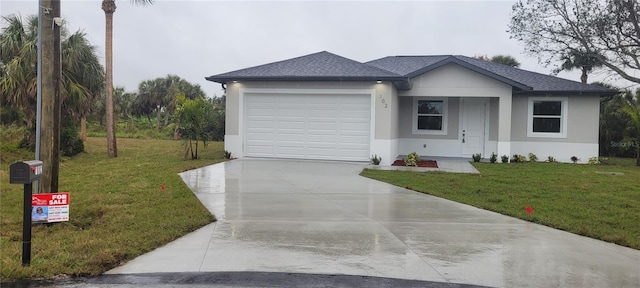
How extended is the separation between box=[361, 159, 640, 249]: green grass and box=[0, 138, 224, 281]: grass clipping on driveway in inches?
221

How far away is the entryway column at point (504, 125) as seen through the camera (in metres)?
18.0

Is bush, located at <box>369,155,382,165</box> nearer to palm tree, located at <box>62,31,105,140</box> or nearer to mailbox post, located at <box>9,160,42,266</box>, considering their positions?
palm tree, located at <box>62,31,105,140</box>

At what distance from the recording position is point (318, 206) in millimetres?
8984

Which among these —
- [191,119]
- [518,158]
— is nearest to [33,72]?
[191,119]

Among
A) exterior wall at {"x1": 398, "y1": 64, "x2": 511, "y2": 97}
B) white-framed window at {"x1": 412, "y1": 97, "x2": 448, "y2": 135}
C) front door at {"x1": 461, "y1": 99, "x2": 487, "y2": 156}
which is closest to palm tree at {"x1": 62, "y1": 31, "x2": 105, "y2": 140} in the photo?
exterior wall at {"x1": 398, "y1": 64, "x2": 511, "y2": 97}

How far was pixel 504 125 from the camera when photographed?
59.7 feet

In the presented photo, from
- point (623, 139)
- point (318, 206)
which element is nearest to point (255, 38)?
point (623, 139)

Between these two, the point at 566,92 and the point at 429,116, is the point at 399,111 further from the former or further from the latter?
the point at 566,92

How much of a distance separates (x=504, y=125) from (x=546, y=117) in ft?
10.1

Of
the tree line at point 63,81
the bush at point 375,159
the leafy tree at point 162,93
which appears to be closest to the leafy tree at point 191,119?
the tree line at point 63,81

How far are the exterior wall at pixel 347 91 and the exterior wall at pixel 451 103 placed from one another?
7.04ft

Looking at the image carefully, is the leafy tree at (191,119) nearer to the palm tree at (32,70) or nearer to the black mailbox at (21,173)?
the palm tree at (32,70)

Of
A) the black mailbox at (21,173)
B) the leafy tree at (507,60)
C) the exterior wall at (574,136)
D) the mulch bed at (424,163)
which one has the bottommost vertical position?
the mulch bed at (424,163)

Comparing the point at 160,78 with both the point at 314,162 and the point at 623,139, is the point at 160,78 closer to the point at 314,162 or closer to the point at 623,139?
the point at 314,162
